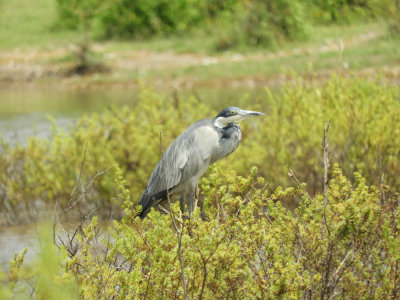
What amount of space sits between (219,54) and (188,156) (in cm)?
1662

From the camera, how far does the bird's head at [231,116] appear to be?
451 cm

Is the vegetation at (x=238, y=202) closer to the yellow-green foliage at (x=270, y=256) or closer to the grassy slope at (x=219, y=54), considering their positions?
the yellow-green foliage at (x=270, y=256)

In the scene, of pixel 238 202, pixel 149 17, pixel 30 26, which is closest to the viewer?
pixel 238 202

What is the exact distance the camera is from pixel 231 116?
181 inches

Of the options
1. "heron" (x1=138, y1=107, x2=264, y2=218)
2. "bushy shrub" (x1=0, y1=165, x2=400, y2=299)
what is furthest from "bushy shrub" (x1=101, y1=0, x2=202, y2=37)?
"bushy shrub" (x1=0, y1=165, x2=400, y2=299)

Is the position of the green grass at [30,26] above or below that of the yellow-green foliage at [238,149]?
below

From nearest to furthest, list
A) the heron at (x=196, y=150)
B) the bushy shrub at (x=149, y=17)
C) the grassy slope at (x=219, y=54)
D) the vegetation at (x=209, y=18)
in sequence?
1. the heron at (x=196, y=150)
2. the grassy slope at (x=219, y=54)
3. the vegetation at (x=209, y=18)
4. the bushy shrub at (x=149, y=17)

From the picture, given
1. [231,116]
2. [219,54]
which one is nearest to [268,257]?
[231,116]

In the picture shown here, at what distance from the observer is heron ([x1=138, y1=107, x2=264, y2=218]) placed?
4633mm

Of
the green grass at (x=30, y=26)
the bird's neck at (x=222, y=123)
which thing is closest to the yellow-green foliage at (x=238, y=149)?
the bird's neck at (x=222, y=123)

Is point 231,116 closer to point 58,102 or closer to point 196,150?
point 196,150

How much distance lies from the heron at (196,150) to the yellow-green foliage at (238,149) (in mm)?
1454

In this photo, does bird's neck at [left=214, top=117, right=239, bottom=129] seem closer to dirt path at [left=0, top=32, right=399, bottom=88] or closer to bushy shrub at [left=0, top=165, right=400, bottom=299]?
bushy shrub at [left=0, top=165, right=400, bottom=299]

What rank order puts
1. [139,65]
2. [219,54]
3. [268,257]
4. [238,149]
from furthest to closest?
[139,65] → [219,54] → [238,149] → [268,257]
